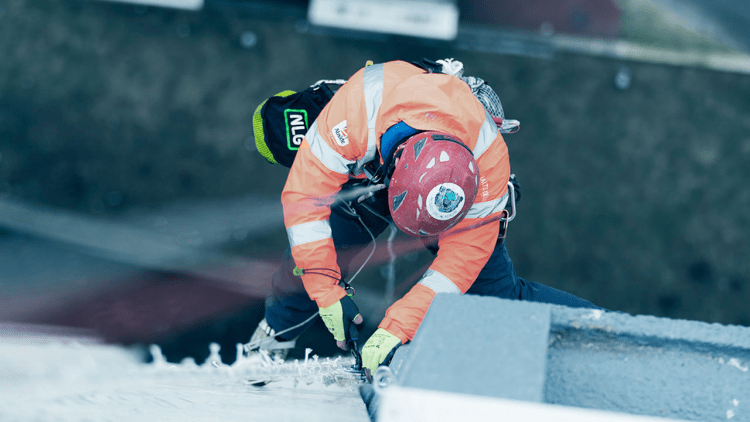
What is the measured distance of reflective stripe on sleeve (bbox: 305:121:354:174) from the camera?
6.90ft

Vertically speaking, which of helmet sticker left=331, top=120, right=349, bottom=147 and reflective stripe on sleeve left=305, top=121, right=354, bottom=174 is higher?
helmet sticker left=331, top=120, right=349, bottom=147

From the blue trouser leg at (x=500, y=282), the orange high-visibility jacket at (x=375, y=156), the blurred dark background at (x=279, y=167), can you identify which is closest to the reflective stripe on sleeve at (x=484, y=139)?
the orange high-visibility jacket at (x=375, y=156)

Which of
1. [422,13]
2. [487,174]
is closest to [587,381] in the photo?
[487,174]

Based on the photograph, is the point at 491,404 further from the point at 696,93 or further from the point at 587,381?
the point at 696,93

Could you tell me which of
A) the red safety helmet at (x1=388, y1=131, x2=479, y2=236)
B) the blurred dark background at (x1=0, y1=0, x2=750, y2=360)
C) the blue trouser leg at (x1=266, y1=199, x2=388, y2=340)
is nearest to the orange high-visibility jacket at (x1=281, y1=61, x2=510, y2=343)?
the red safety helmet at (x1=388, y1=131, x2=479, y2=236)

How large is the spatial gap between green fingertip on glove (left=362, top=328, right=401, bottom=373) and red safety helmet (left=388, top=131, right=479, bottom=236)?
1.60 ft

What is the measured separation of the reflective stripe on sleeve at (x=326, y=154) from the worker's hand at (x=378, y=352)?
0.73 meters

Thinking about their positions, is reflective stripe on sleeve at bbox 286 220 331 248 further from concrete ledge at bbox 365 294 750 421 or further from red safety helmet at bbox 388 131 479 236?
concrete ledge at bbox 365 294 750 421

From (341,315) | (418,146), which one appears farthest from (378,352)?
(418,146)

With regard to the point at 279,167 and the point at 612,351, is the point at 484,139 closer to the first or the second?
the point at 612,351

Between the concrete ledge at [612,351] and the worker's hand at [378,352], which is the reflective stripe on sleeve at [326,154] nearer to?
the worker's hand at [378,352]

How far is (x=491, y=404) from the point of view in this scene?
3.12 feet

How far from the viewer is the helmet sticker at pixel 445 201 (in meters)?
1.78

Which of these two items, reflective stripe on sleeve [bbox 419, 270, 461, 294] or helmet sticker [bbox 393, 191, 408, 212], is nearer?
helmet sticker [bbox 393, 191, 408, 212]
